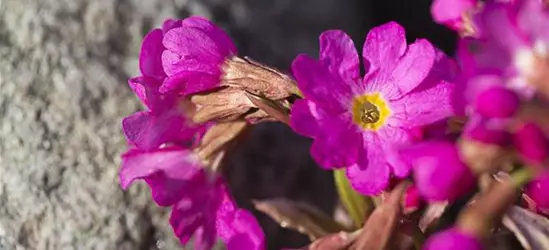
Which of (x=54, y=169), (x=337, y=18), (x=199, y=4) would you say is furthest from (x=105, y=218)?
(x=337, y=18)

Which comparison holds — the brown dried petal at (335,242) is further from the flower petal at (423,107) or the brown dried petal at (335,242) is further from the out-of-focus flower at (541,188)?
the out-of-focus flower at (541,188)

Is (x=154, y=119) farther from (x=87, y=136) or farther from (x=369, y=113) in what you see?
(x=87, y=136)

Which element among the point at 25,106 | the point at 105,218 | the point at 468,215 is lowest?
the point at 105,218

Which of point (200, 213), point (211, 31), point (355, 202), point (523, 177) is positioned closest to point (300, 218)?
point (355, 202)

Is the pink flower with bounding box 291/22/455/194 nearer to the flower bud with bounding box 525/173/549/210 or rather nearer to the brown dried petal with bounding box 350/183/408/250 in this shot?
the brown dried petal with bounding box 350/183/408/250

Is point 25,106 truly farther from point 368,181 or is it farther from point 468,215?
point 468,215

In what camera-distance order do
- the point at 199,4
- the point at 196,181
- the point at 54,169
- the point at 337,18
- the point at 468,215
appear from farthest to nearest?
the point at 337,18, the point at 199,4, the point at 54,169, the point at 196,181, the point at 468,215

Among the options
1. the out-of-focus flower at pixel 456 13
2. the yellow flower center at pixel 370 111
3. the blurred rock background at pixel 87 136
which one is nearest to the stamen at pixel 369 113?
the yellow flower center at pixel 370 111

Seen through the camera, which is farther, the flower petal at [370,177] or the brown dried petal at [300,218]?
the brown dried petal at [300,218]
